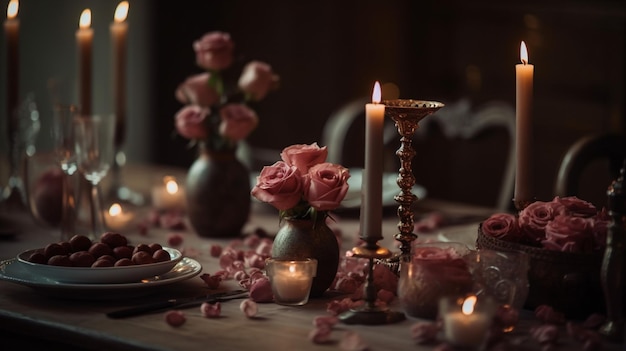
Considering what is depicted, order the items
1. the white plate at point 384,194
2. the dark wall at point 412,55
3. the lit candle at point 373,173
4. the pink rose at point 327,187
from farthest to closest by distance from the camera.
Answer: the dark wall at point 412,55 → the white plate at point 384,194 → the pink rose at point 327,187 → the lit candle at point 373,173

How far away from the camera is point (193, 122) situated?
6.52ft

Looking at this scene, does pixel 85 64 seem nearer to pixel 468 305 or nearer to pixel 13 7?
pixel 13 7

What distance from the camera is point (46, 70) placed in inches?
166

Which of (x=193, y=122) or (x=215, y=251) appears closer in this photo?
(x=215, y=251)

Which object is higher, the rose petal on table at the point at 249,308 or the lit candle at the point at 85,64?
the lit candle at the point at 85,64

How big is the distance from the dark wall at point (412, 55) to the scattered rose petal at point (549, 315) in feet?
6.74

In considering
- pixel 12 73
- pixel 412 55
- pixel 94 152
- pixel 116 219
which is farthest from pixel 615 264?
pixel 412 55

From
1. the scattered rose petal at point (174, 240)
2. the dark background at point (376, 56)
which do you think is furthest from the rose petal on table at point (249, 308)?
the dark background at point (376, 56)

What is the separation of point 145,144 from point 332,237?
302 centimetres

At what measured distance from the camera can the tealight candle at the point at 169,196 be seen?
90.4 inches

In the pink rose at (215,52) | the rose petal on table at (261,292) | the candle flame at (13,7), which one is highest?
the candle flame at (13,7)

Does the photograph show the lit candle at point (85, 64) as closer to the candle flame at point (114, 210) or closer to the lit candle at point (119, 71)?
the lit candle at point (119, 71)

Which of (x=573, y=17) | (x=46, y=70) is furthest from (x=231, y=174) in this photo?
(x=46, y=70)

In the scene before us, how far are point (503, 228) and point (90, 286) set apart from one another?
587mm
